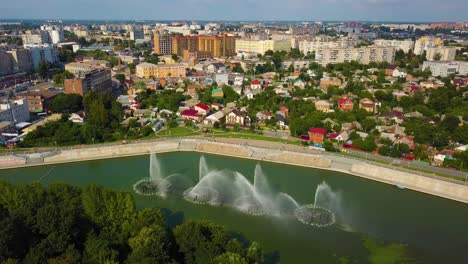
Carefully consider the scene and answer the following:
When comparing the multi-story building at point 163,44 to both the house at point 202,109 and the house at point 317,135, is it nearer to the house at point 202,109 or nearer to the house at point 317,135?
the house at point 202,109

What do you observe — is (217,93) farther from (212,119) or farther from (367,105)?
(367,105)

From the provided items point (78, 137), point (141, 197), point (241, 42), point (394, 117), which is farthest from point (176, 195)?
point (241, 42)

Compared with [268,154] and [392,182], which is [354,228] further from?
[268,154]

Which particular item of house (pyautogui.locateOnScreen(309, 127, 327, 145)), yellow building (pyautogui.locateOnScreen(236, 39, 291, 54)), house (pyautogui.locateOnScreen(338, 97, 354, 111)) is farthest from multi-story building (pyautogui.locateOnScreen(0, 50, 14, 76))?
house (pyautogui.locateOnScreen(309, 127, 327, 145))

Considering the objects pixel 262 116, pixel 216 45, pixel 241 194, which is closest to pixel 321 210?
pixel 241 194

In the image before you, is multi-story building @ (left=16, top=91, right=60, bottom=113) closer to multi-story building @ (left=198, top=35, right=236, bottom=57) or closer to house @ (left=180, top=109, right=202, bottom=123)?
house @ (left=180, top=109, right=202, bottom=123)

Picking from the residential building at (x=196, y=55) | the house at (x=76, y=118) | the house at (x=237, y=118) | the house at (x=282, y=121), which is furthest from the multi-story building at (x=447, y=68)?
the house at (x=76, y=118)
